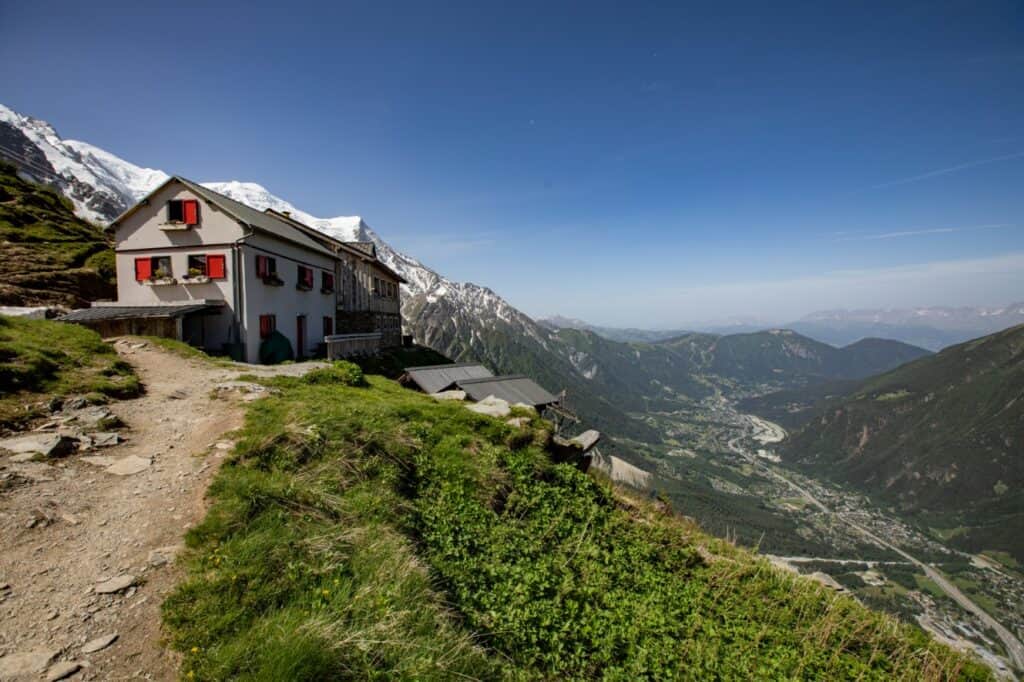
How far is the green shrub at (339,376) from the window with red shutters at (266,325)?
10718 millimetres

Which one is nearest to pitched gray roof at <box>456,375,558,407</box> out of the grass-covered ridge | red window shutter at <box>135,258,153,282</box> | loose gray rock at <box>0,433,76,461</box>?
the grass-covered ridge

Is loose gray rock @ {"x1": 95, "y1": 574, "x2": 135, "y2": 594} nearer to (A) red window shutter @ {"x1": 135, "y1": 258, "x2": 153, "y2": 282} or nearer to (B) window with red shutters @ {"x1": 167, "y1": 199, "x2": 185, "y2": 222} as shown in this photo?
(B) window with red shutters @ {"x1": 167, "y1": 199, "x2": 185, "y2": 222}

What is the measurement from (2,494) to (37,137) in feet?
650

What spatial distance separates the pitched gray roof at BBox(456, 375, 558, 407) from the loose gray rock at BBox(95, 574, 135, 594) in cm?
1534

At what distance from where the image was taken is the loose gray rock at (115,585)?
5043mm

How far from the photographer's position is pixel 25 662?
3.95 m

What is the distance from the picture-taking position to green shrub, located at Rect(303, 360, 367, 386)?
58.3ft

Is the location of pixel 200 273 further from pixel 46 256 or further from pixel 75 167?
pixel 75 167

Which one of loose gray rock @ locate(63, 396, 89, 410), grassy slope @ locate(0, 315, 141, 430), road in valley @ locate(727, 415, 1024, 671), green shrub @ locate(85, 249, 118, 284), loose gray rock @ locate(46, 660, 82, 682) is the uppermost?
green shrub @ locate(85, 249, 118, 284)

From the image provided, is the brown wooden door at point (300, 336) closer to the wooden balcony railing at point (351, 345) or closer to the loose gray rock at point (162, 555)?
the wooden balcony railing at point (351, 345)

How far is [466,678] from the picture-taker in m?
5.39

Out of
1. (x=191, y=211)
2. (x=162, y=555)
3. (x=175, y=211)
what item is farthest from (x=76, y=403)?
(x=175, y=211)

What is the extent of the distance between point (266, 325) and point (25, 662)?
27.0 metres

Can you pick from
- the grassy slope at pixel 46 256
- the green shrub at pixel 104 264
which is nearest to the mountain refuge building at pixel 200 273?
the grassy slope at pixel 46 256
